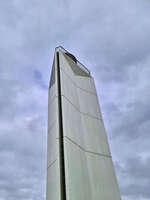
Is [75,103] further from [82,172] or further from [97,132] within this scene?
[82,172]

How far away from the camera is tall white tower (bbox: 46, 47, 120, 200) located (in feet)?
17.6

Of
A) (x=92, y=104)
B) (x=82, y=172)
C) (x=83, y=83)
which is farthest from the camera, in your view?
(x=83, y=83)

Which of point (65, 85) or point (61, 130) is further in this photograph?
point (65, 85)

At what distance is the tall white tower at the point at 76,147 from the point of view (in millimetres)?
5359

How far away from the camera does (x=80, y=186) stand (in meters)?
5.40

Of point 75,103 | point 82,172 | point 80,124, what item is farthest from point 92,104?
point 82,172

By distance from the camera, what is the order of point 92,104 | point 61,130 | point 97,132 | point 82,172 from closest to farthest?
1. point 82,172
2. point 61,130
3. point 97,132
4. point 92,104

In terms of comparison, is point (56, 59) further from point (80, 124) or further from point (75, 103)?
point (80, 124)

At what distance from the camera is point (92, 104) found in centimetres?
922

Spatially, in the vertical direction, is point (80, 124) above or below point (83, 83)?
below

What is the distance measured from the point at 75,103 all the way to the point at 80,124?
1.18 metres

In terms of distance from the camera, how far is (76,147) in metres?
6.42

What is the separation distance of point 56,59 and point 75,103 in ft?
9.34

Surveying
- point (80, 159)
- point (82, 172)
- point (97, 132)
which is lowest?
point (82, 172)
